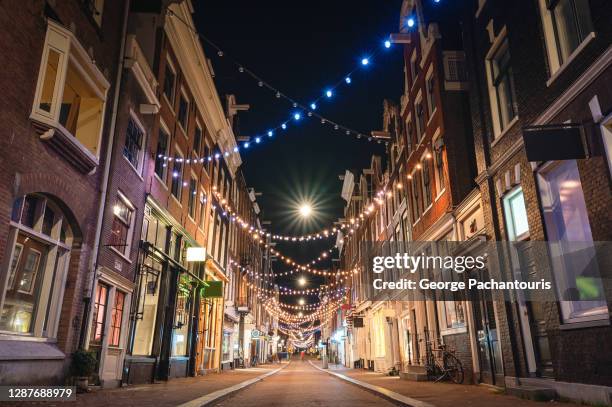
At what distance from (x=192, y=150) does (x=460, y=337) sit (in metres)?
14.0

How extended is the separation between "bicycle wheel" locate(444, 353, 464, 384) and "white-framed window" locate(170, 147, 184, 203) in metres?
12.5

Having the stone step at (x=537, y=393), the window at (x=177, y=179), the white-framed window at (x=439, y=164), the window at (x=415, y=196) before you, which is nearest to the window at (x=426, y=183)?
the window at (x=415, y=196)

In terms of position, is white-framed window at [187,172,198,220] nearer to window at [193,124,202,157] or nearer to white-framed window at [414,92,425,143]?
window at [193,124,202,157]

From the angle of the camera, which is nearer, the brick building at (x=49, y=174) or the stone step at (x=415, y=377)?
the brick building at (x=49, y=174)

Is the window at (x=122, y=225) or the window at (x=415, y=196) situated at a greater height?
the window at (x=415, y=196)

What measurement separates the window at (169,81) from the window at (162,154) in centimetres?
142

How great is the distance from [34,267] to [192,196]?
11.9 m

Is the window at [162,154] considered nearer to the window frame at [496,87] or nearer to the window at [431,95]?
the window at [431,95]

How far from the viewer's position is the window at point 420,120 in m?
19.1

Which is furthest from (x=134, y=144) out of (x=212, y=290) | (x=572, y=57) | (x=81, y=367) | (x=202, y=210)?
(x=572, y=57)

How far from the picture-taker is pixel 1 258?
775 cm

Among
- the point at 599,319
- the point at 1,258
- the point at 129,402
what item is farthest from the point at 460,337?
the point at 1,258

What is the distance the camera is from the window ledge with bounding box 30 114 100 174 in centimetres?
880

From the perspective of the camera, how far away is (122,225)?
44.2ft
